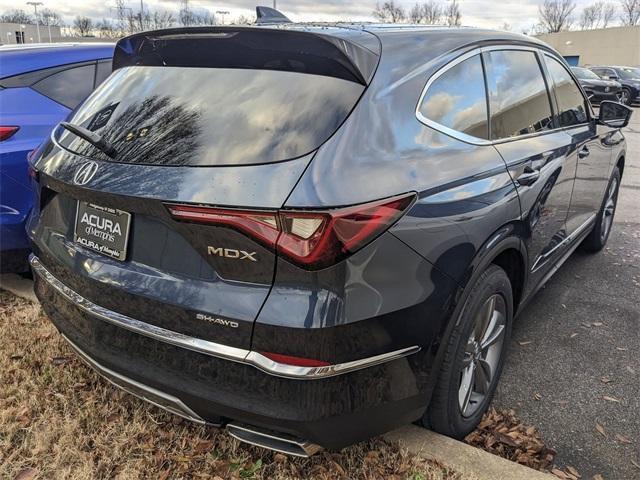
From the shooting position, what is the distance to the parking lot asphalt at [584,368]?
8.56 ft

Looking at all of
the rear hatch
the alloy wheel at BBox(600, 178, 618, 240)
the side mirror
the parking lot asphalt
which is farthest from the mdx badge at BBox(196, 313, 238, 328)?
the alloy wheel at BBox(600, 178, 618, 240)

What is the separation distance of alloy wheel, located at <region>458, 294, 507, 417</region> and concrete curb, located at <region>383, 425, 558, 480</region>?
0.18m

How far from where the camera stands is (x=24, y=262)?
3643 millimetres

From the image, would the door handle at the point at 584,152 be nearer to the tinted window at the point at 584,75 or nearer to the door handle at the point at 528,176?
the door handle at the point at 528,176

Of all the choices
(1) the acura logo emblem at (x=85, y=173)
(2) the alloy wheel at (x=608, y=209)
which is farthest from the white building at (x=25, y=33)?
(1) the acura logo emblem at (x=85, y=173)

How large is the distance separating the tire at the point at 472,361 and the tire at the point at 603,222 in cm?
250

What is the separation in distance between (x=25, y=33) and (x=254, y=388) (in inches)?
3424

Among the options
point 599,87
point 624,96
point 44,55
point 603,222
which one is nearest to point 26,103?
point 44,55

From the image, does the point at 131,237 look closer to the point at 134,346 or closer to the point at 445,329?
the point at 134,346

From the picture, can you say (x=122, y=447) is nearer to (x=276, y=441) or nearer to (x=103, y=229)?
(x=276, y=441)

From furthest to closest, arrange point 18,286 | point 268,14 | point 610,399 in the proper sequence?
1. point 18,286
2. point 268,14
3. point 610,399

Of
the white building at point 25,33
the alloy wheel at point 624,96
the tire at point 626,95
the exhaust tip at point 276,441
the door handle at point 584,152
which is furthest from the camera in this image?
the white building at point 25,33

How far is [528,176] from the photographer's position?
2.69m

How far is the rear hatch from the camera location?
1.77m
